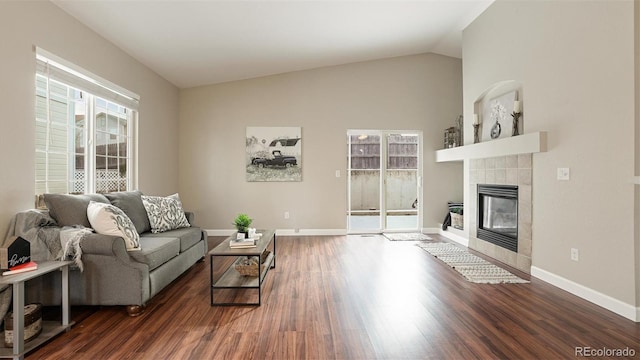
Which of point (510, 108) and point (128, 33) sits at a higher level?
point (128, 33)

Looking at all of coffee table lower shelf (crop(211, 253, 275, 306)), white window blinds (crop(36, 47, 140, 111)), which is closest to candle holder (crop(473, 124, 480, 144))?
coffee table lower shelf (crop(211, 253, 275, 306))

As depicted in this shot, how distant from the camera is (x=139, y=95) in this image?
436cm

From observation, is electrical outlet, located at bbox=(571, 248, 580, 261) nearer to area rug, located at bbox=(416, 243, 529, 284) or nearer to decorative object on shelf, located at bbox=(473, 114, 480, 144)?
area rug, located at bbox=(416, 243, 529, 284)

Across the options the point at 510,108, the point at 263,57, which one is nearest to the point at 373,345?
the point at 510,108

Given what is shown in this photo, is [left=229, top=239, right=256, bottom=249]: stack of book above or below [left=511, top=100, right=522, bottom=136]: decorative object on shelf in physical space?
below

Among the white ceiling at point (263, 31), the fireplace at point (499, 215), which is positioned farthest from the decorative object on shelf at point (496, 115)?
the white ceiling at point (263, 31)

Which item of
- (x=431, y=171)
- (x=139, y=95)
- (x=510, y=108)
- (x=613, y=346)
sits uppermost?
(x=139, y=95)

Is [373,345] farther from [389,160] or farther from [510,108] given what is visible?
[389,160]

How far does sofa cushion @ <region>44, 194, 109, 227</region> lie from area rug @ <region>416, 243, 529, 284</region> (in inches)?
149

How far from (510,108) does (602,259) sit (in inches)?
81.1

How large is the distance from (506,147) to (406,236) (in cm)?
244

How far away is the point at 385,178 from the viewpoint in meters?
6.01

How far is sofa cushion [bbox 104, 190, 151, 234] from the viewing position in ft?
11.1

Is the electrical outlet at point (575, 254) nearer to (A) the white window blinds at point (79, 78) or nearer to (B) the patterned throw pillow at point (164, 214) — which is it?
(B) the patterned throw pillow at point (164, 214)
